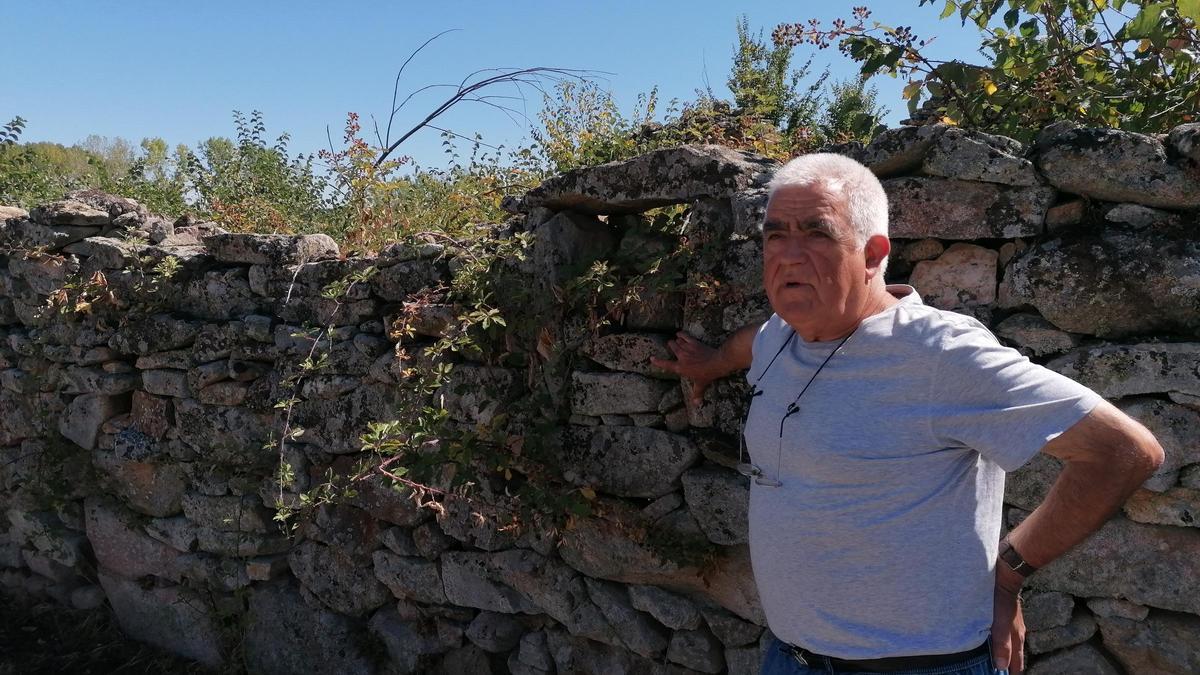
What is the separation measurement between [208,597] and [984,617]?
3.62 metres

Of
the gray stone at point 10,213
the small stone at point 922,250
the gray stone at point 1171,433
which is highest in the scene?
the gray stone at point 10,213

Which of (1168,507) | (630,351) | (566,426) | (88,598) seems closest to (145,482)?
(88,598)

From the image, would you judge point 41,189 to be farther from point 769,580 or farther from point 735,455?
point 769,580

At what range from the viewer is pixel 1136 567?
2230mm

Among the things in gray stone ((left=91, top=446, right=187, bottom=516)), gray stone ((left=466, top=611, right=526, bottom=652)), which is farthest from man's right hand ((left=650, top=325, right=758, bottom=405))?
gray stone ((left=91, top=446, right=187, bottom=516))

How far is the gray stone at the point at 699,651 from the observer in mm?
2842

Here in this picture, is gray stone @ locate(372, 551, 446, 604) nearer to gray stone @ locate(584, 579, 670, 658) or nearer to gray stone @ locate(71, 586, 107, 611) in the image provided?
gray stone @ locate(584, 579, 670, 658)

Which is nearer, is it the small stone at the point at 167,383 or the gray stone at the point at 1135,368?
the gray stone at the point at 1135,368

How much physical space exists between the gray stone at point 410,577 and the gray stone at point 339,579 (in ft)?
Result: 0.29

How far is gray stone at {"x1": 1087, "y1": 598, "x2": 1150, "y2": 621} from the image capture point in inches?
88.8

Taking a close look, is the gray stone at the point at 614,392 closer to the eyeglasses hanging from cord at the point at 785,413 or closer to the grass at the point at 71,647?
the eyeglasses hanging from cord at the point at 785,413

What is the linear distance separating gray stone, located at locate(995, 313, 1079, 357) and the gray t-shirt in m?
0.59

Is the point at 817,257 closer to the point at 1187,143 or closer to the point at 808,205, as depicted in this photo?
the point at 808,205

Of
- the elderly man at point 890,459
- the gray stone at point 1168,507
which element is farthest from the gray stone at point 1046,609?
the elderly man at point 890,459
